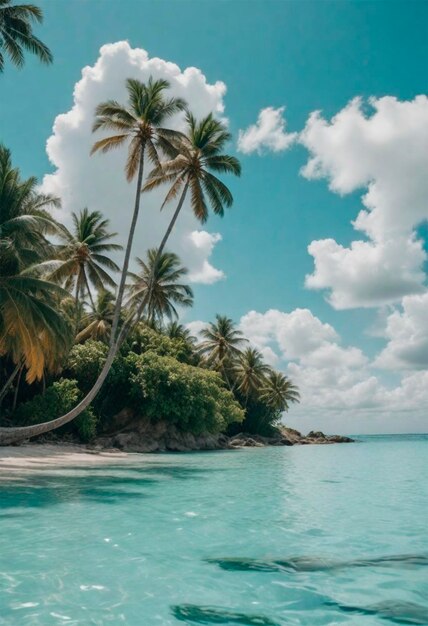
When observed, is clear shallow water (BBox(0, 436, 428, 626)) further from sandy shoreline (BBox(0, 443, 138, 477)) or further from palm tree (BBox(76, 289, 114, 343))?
palm tree (BBox(76, 289, 114, 343))

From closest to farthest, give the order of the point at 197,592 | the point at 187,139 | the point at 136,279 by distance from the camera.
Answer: the point at 197,592
the point at 187,139
the point at 136,279

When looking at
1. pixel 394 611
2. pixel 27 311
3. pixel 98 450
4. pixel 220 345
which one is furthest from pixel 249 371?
pixel 394 611

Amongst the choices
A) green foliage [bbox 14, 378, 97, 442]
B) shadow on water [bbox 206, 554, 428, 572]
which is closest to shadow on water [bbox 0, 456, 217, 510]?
shadow on water [bbox 206, 554, 428, 572]

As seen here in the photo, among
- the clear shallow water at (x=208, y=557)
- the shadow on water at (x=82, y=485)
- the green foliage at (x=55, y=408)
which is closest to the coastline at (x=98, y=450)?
the green foliage at (x=55, y=408)

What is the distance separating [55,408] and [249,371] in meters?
27.3

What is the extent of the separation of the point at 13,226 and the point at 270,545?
40.1ft

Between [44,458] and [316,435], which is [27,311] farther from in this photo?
[316,435]

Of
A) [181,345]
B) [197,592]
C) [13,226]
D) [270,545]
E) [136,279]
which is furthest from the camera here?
[181,345]

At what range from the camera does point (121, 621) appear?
395 cm

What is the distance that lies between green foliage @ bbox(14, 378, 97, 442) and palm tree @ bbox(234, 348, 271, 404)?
78.8 ft

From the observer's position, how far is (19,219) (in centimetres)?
1471

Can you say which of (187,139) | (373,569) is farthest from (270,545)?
(187,139)

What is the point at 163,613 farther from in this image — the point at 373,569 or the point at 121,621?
the point at 373,569

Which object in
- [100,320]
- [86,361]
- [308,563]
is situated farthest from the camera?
[100,320]
